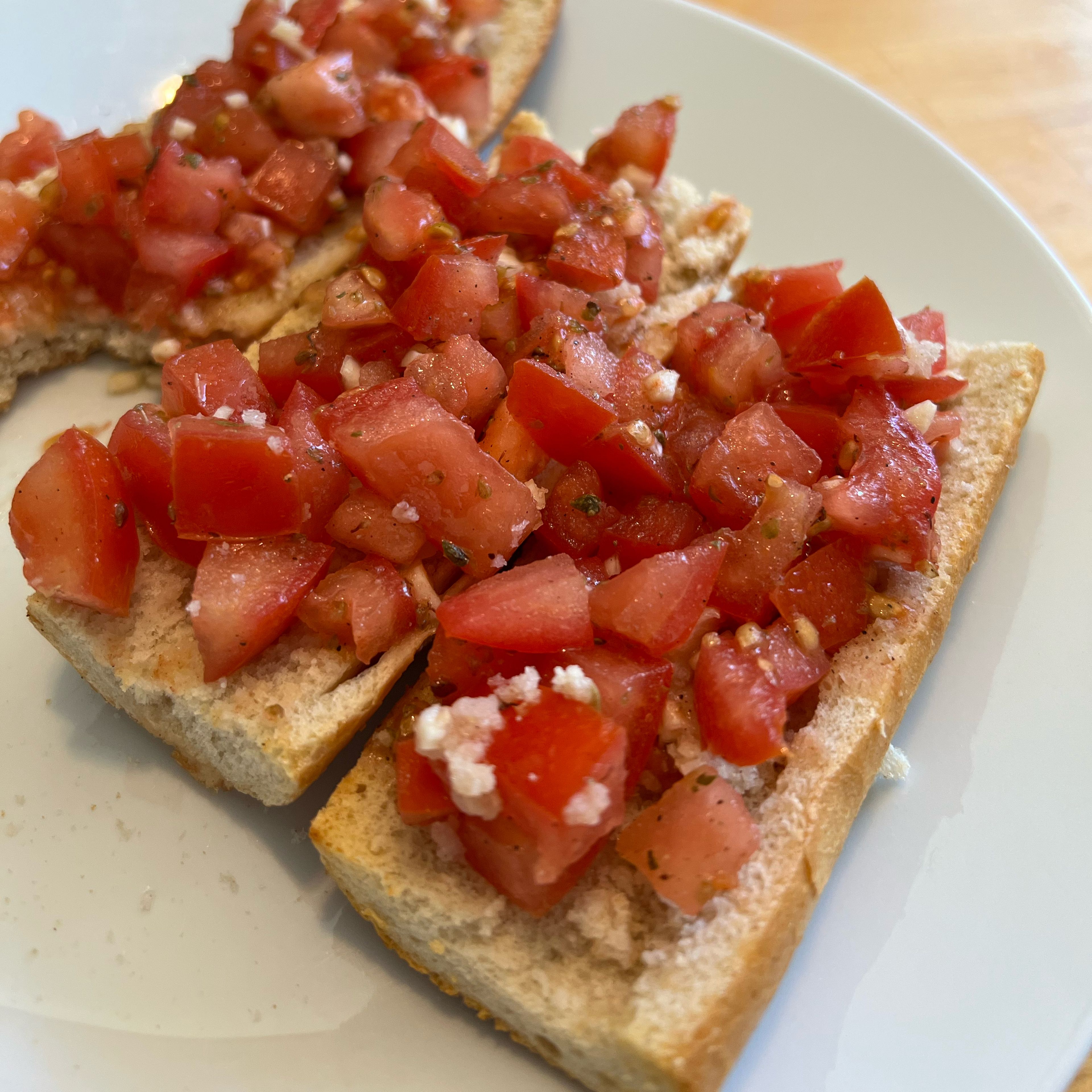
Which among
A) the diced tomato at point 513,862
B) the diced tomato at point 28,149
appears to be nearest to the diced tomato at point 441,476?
the diced tomato at point 513,862

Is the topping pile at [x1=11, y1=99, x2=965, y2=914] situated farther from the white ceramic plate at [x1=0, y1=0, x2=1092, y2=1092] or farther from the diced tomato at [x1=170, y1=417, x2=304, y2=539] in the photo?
the white ceramic plate at [x1=0, y1=0, x2=1092, y2=1092]

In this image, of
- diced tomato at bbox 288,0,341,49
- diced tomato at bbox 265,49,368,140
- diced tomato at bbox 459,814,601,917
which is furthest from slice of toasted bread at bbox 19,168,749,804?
diced tomato at bbox 288,0,341,49

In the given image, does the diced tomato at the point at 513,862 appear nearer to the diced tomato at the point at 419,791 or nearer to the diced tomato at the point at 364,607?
Result: the diced tomato at the point at 419,791

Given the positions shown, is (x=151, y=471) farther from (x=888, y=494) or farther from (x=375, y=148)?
(x=888, y=494)

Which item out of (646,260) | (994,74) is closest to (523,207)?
(646,260)

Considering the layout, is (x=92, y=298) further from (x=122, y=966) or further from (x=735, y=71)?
(x=735, y=71)

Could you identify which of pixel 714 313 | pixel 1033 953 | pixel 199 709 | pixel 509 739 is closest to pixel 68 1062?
pixel 199 709

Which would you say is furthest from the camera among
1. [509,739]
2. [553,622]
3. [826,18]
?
[826,18]
